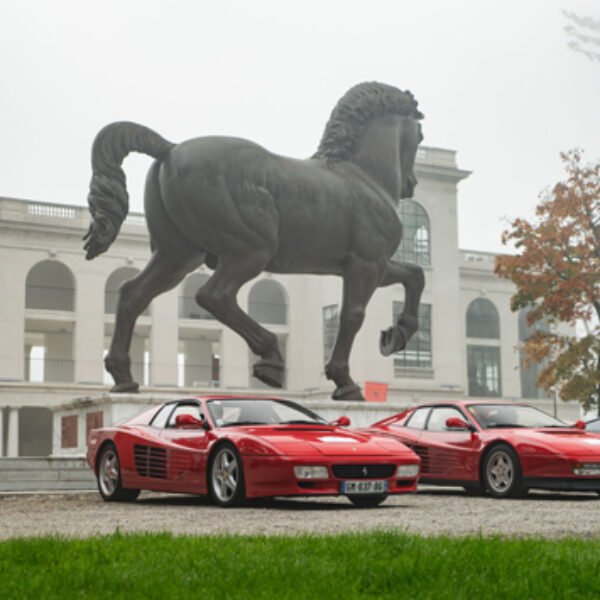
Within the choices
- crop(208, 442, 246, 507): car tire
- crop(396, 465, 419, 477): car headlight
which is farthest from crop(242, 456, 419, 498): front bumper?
crop(396, 465, 419, 477): car headlight

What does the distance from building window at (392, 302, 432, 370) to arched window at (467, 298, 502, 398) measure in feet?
19.2

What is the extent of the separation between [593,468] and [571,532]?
16.2ft

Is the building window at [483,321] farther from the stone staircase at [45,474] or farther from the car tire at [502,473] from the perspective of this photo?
the car tire at [502,473]

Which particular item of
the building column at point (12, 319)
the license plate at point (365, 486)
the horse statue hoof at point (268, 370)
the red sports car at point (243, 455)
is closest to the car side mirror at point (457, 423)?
the red sports car at point (243, 455)

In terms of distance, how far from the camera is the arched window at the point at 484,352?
61.4 metres

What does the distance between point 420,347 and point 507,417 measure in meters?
42.6

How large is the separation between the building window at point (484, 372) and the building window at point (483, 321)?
3.73 ft

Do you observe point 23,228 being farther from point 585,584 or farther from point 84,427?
point 585,584

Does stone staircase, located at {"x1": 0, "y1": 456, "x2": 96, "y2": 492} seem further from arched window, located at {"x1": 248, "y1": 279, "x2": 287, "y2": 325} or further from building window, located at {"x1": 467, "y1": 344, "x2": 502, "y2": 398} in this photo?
building window, located at {"x1": 467, "y1": 344, "x2": 502, "y2": 398}

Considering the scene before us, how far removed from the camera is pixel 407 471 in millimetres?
10312

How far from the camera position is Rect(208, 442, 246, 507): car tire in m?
9.75

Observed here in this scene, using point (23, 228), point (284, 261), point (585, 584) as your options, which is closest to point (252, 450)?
point (284, 261)

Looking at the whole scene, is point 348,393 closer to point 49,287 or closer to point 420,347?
point 49,287

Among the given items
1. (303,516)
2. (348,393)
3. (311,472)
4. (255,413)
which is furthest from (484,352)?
(303,516)
